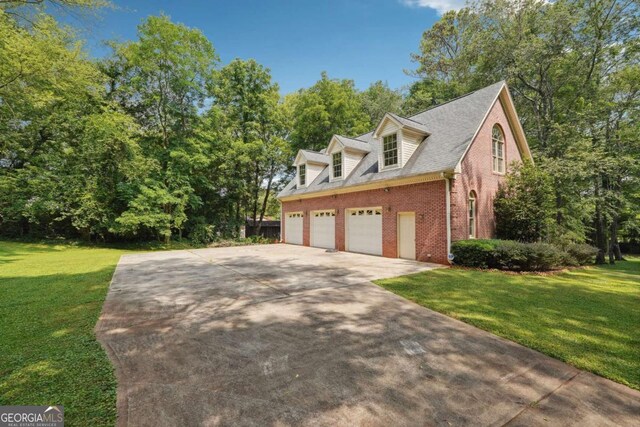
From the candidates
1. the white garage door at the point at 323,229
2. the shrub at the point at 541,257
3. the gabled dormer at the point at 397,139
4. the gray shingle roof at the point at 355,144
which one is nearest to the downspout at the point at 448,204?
the shrub at the point at 541,257

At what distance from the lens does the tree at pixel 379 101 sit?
28.8 meters

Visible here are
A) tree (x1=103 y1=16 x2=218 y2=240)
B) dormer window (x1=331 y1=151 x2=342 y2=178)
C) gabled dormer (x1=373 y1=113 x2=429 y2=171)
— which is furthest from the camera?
tree (x1=103 y1=16 x2=218 y2=240)

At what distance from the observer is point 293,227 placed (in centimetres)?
2030

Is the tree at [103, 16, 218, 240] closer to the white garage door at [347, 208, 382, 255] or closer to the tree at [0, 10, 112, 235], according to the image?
the tree at [0, 10, 112, 235]

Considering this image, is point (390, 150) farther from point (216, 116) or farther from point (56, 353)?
point (216, 116)

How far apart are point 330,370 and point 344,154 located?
44.6 ft

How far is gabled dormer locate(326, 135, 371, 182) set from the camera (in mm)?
15688

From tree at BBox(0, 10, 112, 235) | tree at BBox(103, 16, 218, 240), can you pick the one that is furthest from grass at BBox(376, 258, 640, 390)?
tree at BBox(0, 10, 112, 235)

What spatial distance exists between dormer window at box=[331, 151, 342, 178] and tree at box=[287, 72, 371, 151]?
32.0ft

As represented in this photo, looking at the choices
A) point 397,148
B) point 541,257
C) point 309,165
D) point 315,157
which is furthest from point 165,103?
point 541,257

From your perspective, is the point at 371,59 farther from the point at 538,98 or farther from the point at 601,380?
the point at 601,380

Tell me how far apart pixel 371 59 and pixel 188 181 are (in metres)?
14.6

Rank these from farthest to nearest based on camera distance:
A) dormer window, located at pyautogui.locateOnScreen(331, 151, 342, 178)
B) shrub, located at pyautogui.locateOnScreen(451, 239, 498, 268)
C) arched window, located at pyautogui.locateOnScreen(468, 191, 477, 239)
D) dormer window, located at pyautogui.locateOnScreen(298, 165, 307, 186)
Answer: dormer window, located at pyautogui.locateOnScreen(298, 165, 307, 186)
dormer window, located at pyautogui.locateOnScreen(331, 151, 342, 178)
arched window, located at pyautogui.locateOnScreen(468, 191, 477, 239)
shrub, located at pyautogui.locateOnScreen(451, 239, 498, 268)

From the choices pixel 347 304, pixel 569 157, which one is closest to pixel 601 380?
pixel 347 304
